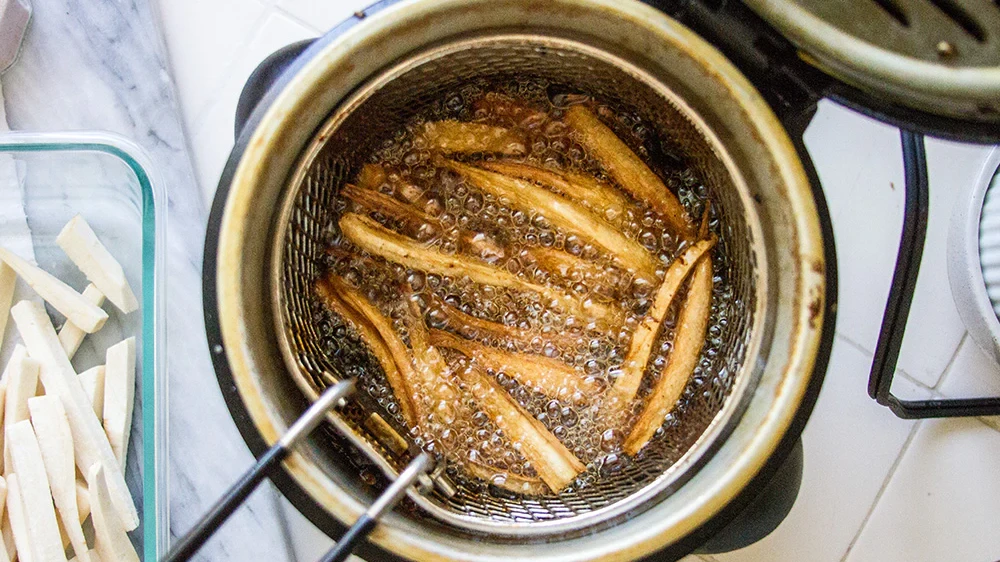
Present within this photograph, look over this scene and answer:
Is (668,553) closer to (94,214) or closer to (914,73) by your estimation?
(914,73)

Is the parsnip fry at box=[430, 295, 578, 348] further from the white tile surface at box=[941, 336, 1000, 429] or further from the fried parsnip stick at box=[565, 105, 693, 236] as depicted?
the white tile surface at box=[941, 336, 1000, 429]

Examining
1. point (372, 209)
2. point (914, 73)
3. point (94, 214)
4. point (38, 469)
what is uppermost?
point (914, 73)

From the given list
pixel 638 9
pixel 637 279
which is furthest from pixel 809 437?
pixel 638 9

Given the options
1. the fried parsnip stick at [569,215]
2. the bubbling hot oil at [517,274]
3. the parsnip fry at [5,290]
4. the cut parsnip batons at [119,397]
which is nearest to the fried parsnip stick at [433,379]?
the bubbling hot oil at [517,274]

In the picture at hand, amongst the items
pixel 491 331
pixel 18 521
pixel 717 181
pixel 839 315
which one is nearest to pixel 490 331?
pixel 491 331

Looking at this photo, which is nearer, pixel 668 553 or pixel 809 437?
pixel 668 553
